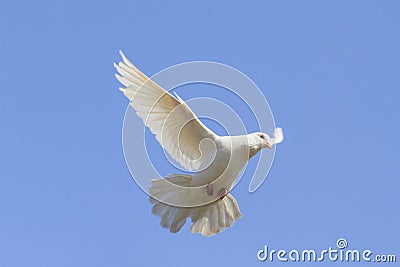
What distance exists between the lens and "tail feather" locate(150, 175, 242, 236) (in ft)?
87.4

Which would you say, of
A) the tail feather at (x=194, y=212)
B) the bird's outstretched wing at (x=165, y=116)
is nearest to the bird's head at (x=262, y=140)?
the bird's outstretched wing at (x=165, y=116)

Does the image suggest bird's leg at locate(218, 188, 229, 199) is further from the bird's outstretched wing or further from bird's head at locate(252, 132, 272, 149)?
bird's head at locate(252, 132, 272, 149)

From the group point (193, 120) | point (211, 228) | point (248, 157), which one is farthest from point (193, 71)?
point (211, 228)

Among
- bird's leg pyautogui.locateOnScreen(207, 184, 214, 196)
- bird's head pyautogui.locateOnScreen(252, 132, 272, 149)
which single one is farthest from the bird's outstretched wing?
bird's head pyautogui.locateOnScreen(252, 132, 272, 149)

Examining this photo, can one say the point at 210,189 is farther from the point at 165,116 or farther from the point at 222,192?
the point at 165,116

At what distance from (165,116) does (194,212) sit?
10.7 ft

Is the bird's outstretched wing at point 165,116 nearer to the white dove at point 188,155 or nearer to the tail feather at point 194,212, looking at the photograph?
the white dove at point 188,155

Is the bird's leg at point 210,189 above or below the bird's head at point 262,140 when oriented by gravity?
below

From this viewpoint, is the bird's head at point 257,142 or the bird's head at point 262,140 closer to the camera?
the bird's head at point 257,142

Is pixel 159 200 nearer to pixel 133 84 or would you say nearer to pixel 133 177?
pixel 133 177

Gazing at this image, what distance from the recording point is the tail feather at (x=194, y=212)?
26.6m

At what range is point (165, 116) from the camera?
1037 inches

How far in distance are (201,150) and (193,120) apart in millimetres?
1271

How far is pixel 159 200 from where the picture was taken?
26.7m
